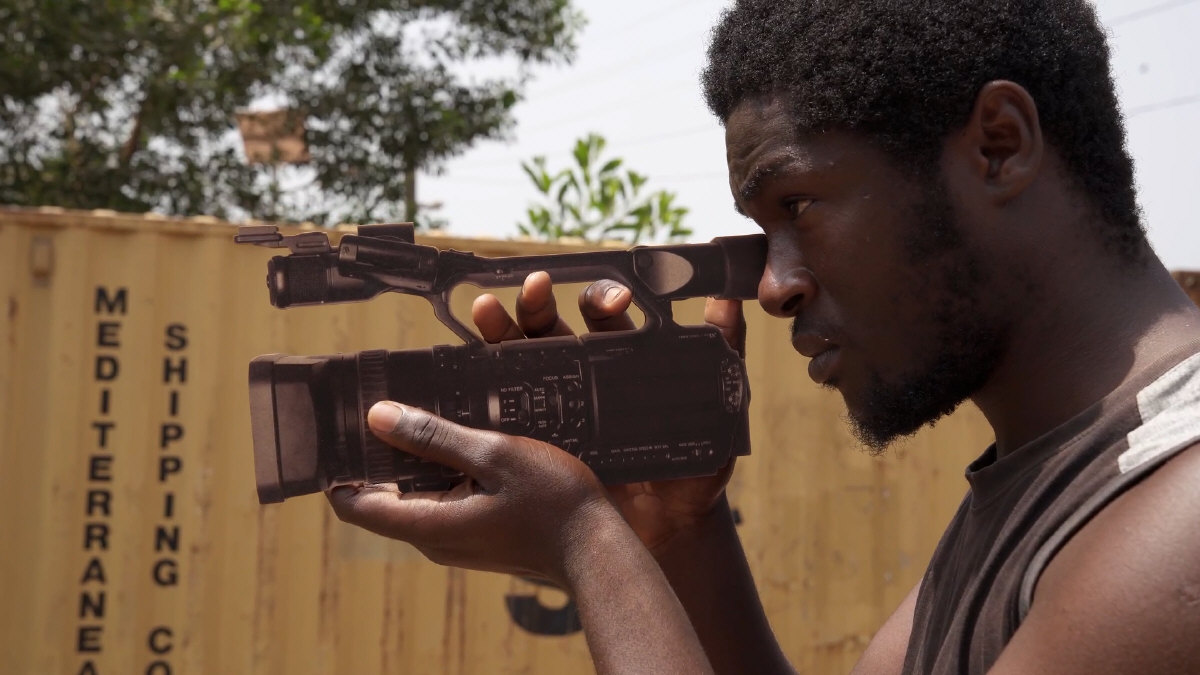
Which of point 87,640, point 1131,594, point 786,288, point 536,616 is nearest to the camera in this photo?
point 1131,594

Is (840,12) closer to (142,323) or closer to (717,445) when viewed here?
(717,445)

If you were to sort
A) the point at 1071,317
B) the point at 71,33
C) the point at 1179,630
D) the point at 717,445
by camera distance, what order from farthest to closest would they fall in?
the point at 71,33 → the point at 717,445 → the point at 1071,317 → the point at 1179,630

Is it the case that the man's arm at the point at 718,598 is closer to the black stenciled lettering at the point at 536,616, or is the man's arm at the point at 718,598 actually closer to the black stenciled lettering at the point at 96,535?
the black stenciled lettering at the point at 536,616

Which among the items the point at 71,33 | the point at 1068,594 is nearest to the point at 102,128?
the point at 71,33

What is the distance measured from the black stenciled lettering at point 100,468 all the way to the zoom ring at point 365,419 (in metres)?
4.23

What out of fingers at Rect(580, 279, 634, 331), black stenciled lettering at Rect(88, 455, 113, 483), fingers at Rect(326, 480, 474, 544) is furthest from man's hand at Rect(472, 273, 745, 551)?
black stenciled lettering at Rect(88, 455, 113, 483)

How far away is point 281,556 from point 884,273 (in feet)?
15.2

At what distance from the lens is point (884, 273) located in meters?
1.45

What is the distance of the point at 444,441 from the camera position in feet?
5.07

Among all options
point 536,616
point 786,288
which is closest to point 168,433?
point 536,616

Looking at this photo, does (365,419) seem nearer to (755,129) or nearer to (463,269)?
(463,269)

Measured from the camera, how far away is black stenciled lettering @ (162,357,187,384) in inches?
219

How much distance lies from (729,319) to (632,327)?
0.48ft

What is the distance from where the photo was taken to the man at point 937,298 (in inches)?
54.1
